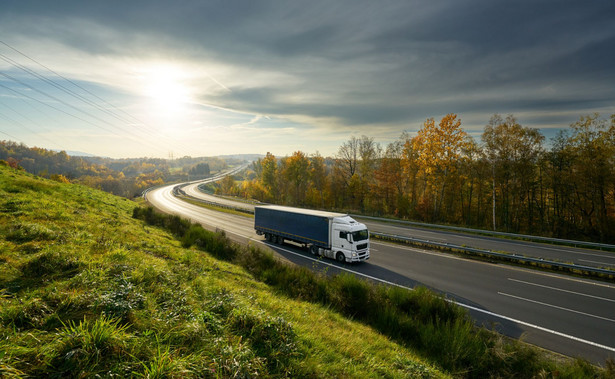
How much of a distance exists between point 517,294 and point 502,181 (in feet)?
78.4

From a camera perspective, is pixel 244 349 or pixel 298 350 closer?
pixel 244 349

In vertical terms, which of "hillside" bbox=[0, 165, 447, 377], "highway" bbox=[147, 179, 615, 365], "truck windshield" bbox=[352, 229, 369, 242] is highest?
"hillside" bbox=[0, 165, 447, 377]

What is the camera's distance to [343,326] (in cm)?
798

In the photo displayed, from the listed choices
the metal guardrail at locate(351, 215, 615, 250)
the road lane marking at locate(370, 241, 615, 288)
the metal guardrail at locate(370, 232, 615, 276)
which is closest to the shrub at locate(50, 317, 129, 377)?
the road lane marking at locate(370, 241, 615, 288)

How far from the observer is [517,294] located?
13.6 meters

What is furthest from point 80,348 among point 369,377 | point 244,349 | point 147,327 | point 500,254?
point 500,254

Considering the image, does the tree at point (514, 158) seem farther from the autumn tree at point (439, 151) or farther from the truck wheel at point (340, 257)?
the truck wheel at point (340, 257)

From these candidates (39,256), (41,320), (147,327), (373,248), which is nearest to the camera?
(41,320)

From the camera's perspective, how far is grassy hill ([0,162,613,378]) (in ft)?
11.7

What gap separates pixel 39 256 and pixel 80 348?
5274mm

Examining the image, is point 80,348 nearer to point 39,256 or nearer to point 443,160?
point 39,256

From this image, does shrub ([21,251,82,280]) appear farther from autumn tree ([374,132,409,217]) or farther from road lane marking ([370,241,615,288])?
autumn tree ([374,132,409,217])

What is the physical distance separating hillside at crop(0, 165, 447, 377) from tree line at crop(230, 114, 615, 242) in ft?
107

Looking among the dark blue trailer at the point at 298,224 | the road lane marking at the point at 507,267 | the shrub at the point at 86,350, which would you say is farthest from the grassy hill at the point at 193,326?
the road lane marking at the point at 507,267
